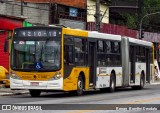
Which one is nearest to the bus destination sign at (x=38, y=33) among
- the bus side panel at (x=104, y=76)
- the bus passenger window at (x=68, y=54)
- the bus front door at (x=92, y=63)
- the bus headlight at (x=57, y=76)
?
the bus passenger window at (x=68, y=54)

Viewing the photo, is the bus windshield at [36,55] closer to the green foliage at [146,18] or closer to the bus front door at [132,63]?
the bus front door at [132,63]

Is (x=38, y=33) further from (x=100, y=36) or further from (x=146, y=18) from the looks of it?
(x=146, y=18)

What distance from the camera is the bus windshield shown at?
22562 millimetres

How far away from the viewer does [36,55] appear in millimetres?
22719

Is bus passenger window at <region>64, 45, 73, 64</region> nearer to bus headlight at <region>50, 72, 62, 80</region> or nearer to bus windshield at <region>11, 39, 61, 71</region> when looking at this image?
bus windshield at <region>11, 39, 61, 71</region>

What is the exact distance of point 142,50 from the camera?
33.2 meters

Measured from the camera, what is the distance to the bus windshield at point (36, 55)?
22.6 metres

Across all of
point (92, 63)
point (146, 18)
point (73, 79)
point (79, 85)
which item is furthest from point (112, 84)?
point (146, 18)

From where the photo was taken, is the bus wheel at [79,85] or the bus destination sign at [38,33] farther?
the bus wheel at [79,85]

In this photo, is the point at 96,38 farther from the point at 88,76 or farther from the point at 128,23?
the point at 128,23

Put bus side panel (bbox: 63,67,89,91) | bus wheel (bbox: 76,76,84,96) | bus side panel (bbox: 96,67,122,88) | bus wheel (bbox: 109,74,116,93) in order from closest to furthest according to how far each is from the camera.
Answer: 1. bus side panel (bbox: 63,67,89,91)
2. bus wheel (bbox: 76,76,84,96)
3. bus side panel (bbox: 96,67,122,88)
4. bus wheel (bbox: 109,74,116,93)

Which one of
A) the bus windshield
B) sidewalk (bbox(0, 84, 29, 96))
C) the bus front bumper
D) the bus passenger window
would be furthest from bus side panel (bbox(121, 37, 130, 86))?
the bus front bumper

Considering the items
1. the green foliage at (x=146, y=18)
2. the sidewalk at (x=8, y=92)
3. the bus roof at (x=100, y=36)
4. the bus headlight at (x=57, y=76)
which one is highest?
the green foliage at (x=146, y=18)

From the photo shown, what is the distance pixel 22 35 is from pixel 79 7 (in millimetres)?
31456
